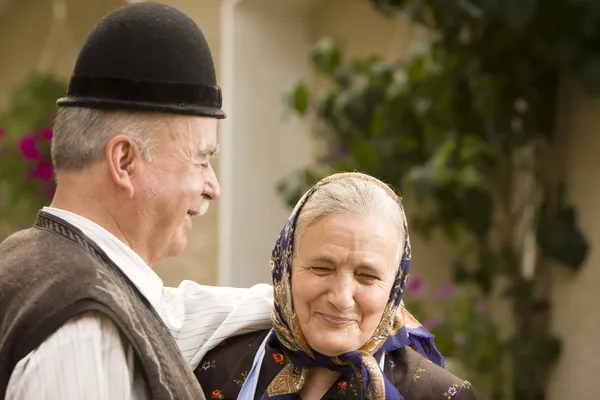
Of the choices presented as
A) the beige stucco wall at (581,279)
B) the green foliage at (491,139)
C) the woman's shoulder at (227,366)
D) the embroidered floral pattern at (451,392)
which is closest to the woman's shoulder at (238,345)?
the woman's shoulder at (227,366)

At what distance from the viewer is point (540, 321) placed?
5098 millimetres

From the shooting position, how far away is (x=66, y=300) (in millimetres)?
1673

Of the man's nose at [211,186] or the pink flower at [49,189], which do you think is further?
the pink flower at [49,189]

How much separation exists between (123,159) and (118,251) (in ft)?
0.54

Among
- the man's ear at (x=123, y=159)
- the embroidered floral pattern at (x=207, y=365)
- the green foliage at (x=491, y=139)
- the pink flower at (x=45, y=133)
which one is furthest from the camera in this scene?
the pink flower at (x=45, y=133)

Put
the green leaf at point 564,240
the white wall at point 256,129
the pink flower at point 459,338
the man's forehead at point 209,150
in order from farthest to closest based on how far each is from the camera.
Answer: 1. the white wall at point 256,129
2. the pink flower at point 459,338
3. the green leaf at point 564,240
4. the man's forehead at point 209,150

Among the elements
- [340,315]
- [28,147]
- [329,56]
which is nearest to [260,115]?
[329,56]

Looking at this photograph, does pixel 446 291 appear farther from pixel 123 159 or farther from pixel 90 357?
pixel 90 357

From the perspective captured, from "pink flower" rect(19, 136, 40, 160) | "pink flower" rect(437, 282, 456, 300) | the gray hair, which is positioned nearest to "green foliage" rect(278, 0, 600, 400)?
"pink flower" rect(437, 282, 456, 300)

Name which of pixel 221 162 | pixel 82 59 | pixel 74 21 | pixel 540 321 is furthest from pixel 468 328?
pixel 74 21

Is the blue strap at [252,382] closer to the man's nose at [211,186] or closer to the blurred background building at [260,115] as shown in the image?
the man's nose at [211,186]

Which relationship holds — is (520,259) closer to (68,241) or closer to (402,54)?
(402,54)

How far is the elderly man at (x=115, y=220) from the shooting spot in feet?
5.45

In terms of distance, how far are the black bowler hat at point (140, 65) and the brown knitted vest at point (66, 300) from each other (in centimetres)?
24
